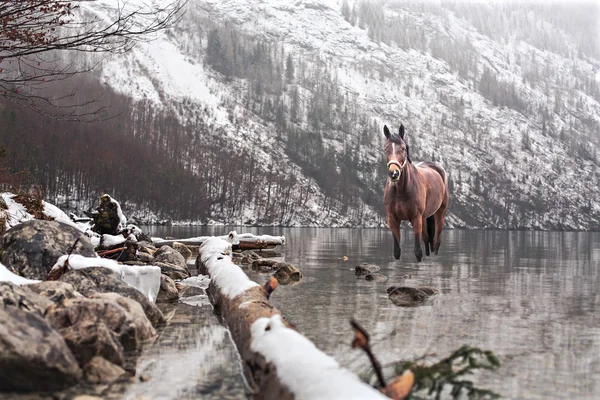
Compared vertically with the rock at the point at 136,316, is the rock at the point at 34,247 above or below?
above

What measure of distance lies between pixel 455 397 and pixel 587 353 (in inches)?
100

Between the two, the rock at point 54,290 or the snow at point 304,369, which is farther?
the rock at point 54,290

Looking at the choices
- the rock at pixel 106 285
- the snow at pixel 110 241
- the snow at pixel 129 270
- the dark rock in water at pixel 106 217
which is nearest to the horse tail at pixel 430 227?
the snow at pixel 110 241

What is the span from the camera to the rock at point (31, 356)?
4.87 metres

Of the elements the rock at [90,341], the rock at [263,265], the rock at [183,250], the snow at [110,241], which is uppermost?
the snow at [110,241]

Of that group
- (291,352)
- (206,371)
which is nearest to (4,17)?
(206,371)

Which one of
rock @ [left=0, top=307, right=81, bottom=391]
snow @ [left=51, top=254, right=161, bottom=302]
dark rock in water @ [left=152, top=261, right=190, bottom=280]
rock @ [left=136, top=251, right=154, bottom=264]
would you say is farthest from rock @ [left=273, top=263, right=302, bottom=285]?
rock @ [left=0, top=307, right=81, bottom=391]

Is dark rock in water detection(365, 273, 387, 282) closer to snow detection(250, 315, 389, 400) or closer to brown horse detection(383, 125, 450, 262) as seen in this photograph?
brown horse detection(383, 125, 450, 262)

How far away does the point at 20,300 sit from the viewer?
5.89 m

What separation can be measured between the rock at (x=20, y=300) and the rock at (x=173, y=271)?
28.4 feet

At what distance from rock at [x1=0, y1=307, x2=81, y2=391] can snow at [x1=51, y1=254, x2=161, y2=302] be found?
3.58 metres

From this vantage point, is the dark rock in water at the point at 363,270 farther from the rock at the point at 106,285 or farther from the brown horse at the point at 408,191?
the rock at the point at 106,285

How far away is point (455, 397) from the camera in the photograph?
489 centimetres

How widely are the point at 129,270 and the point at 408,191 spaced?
23.0ft
